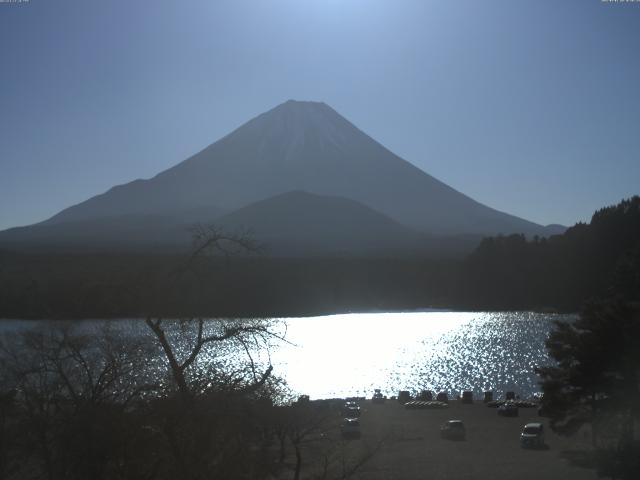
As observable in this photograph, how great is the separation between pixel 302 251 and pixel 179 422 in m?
77.7

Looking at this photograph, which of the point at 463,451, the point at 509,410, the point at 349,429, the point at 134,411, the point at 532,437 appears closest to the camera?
the point at 134,411

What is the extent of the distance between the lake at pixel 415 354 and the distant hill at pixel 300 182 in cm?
5292

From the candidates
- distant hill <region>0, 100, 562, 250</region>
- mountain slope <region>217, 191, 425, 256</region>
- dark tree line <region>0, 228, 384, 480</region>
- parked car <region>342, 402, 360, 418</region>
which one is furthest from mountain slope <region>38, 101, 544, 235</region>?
dark tree line <region>0, 228, 384, 480</region>

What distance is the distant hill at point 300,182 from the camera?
406ft

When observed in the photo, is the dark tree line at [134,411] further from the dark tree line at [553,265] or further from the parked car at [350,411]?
the dark tree line at [553,265]

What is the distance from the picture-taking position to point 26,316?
9812 mm

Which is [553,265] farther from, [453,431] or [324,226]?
[453,431]

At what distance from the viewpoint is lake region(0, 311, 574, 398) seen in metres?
31.5

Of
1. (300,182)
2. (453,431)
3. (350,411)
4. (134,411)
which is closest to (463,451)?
(453,431)

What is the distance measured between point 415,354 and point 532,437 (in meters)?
28.5

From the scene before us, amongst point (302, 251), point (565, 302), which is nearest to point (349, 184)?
point (302, 251)

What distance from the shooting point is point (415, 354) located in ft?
145

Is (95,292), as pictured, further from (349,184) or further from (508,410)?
(349,184)

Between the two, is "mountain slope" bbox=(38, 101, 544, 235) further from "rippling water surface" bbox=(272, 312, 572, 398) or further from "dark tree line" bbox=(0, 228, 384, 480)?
"dark tree line" bbox=(0, 228, 384, 480)
